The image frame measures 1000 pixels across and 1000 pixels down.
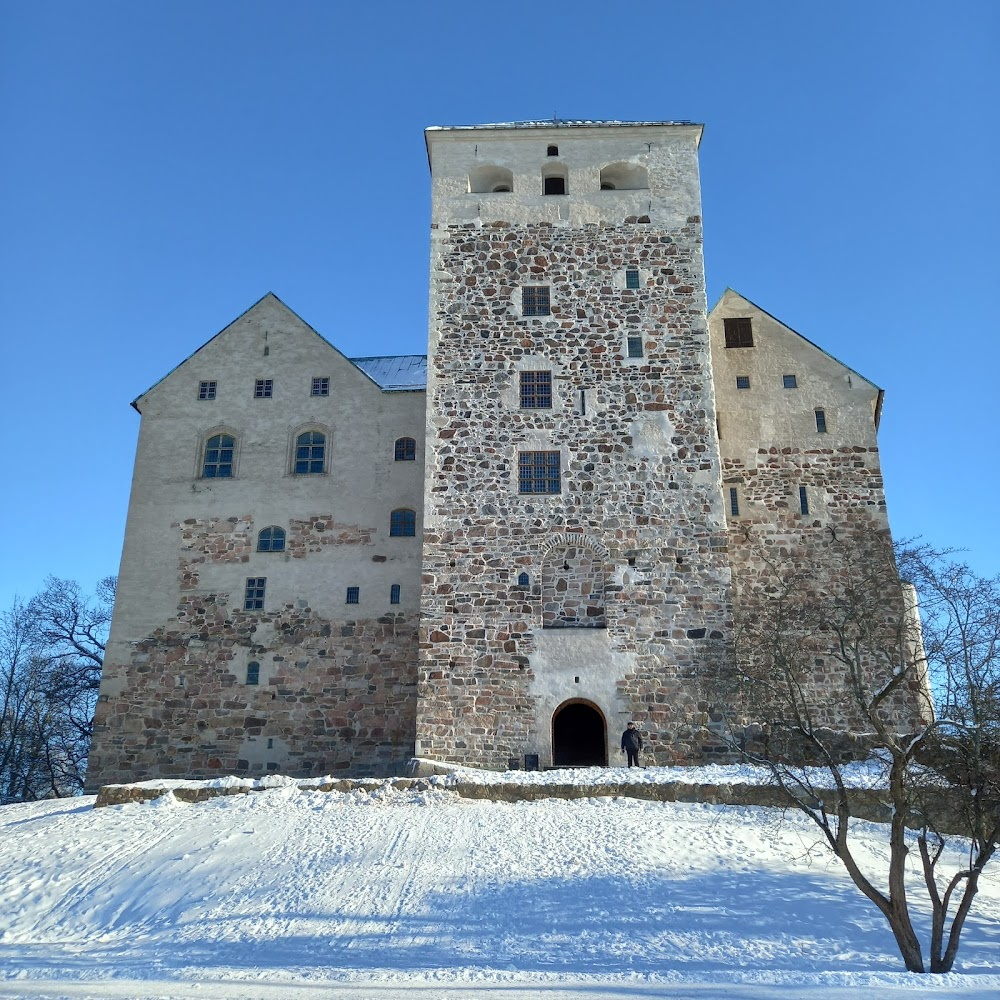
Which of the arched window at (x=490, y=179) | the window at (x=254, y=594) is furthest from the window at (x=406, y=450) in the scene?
the arched window at (x=490, y=179)

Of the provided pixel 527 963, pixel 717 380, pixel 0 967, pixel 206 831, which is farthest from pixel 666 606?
pixel 0 967

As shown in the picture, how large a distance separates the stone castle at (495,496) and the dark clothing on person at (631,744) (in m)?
0.79

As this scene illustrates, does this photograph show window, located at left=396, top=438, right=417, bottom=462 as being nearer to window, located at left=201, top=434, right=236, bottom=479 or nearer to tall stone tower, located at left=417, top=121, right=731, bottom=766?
tall stone tower, located at left=417, top=121, right=731, bottom=766

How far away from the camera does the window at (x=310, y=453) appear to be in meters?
28.1

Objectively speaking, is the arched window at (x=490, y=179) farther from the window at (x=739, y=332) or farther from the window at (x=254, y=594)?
the window at (x=254, y=594)

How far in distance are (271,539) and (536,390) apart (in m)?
8.52

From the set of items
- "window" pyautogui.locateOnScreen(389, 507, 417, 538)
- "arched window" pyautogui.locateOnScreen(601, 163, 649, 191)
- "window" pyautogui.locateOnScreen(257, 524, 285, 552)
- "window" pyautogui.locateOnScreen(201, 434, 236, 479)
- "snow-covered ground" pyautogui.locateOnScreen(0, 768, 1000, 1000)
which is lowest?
"snow-covered ground" pyautogui.locateOnScreen(0, 768, 1000, 1000)

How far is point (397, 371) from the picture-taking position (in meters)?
32.5

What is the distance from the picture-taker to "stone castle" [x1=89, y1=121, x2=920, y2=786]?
2294 cm

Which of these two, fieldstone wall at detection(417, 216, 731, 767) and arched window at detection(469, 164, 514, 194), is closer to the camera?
fieldstone wall at detection(417, 216, 731, 767)

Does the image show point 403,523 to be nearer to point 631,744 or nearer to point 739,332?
point 631,744

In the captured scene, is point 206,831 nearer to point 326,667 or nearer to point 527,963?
point 527,963

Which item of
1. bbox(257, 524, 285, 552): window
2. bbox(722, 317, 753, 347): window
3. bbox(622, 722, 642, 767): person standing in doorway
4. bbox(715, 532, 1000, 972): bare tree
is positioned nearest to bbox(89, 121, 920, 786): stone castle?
bbox(722, 317, 753, 347): window

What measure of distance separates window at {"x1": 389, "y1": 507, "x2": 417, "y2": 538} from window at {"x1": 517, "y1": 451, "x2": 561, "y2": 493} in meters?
4.25
